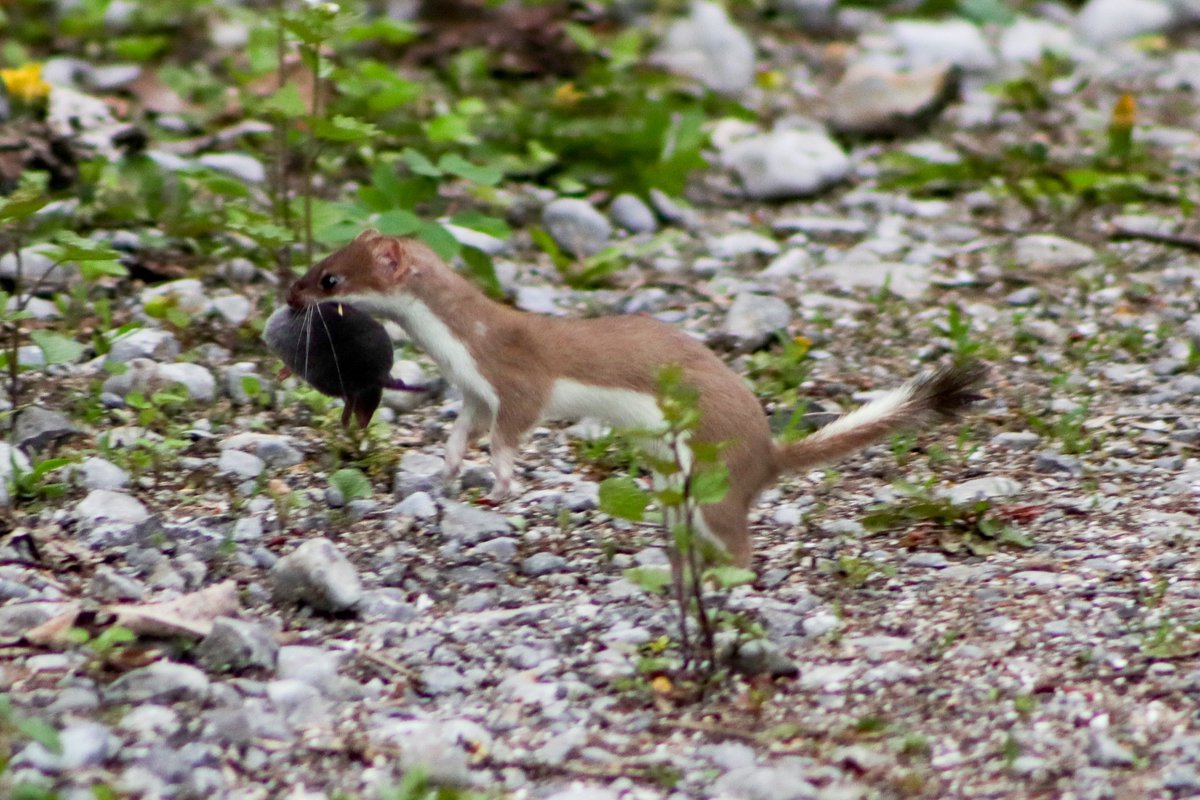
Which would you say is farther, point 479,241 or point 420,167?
point 479,241

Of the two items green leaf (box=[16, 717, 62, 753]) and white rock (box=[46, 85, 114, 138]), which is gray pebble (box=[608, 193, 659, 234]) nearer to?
white rock (box=[46, 85, 114, 138])

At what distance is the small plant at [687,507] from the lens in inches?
121

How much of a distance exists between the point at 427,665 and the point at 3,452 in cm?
144

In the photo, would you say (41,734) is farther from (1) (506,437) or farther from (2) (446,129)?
(2) (446,129)

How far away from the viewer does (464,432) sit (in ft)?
14.1

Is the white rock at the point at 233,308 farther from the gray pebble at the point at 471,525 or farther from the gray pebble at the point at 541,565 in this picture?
the gray pebble at the point at 541,565

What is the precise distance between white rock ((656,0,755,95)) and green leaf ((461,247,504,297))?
2720mm

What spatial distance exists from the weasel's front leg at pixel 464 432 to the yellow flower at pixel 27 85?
2.67m

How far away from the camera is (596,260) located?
590 cm

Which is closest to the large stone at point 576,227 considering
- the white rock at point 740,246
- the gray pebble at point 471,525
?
the white rock at point 740,246

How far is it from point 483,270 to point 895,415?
2.05 metres

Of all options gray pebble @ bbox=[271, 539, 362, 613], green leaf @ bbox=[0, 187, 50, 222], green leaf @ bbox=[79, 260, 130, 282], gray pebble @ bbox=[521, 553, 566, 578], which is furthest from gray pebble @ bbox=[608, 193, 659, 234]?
gray pebble @ bbox=[271, 539, 362, 613]

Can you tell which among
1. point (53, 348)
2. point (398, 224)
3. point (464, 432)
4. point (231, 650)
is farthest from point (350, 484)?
point (398, 224)

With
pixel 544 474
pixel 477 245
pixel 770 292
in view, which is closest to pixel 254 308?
pixel 477 245
